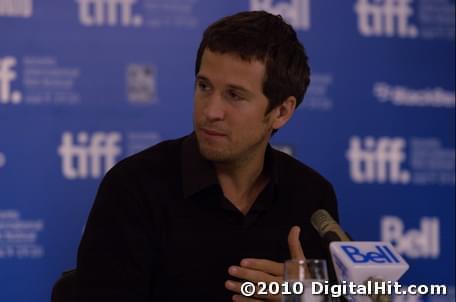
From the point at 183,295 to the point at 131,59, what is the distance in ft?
4.55

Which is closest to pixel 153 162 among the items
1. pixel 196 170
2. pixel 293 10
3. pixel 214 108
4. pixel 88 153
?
pixel 196 170

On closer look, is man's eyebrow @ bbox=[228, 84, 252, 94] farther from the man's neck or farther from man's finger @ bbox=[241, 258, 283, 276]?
man's finger @ bbox=[241, 258, 283, 276]

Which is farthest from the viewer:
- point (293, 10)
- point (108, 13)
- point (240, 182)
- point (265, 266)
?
point (293, 10)

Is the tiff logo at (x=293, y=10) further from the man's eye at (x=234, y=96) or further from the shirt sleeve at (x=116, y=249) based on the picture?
the shirt sleeve at (x=116, y=249)

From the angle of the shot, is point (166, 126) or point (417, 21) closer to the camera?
point (166, 126)

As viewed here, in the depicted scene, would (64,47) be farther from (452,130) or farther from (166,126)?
(452,130)

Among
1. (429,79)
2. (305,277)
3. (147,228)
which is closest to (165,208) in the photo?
(147,228)

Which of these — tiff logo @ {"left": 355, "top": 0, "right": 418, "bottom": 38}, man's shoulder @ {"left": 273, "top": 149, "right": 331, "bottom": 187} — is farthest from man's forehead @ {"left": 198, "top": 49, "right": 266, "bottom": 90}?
tiff logo @ {"left": 355, "top": 0, "right": 418, "bottom": 38}

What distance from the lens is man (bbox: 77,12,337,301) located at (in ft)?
5.93

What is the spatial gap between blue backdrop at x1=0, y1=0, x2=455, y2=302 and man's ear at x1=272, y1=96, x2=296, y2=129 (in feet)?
3.34

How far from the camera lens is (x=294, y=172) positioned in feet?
7.13

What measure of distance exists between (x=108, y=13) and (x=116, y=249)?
146cm

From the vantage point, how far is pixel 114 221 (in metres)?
1.84

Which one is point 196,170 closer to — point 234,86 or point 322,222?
point 234,86
